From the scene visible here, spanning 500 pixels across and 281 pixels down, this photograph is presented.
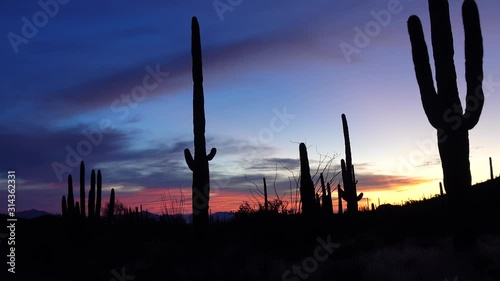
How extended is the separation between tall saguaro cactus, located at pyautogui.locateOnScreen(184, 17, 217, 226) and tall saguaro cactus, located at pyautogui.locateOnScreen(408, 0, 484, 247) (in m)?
6.85

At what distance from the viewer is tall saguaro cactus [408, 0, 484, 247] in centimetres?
1308

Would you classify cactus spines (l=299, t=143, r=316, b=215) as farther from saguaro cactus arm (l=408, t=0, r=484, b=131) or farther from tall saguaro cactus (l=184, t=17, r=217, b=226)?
saguaro cactus arm (l=408, t=0, r=484, b=131)

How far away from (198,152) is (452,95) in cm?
769

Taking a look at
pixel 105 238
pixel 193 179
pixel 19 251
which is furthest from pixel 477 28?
pixel 19 251

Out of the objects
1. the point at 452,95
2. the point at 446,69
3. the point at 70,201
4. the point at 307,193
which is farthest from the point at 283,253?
the point at 70,201

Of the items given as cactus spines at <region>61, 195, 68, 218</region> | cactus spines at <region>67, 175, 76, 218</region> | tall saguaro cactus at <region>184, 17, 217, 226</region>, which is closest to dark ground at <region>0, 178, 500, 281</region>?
tall saguaro cactus at <region>184, 17, 217, 226</region>

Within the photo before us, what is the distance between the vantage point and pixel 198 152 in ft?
56.5

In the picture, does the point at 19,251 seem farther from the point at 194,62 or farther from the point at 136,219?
the point at 194,62

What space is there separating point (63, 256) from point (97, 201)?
663 cm

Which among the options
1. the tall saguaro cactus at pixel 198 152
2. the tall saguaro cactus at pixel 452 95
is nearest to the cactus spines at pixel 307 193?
the tall saguaro cactus at pixel 198 152

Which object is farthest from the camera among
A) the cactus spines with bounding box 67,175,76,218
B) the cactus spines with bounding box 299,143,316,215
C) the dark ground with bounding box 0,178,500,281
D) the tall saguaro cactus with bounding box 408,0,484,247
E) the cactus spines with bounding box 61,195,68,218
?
the cactus spines with bounding box 61,195,68,218

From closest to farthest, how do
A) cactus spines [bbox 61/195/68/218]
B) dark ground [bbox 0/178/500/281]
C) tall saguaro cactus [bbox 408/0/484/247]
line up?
dark ground [bbox 0/178/500/281] < tall saguaro cactus [bbox 408/0/484/247] < cactus spines [bbox 61/195/68/218]

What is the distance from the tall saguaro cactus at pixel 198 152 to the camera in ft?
55.1

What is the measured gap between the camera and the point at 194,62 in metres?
17.9
